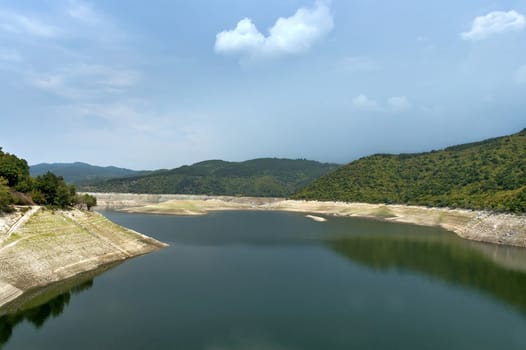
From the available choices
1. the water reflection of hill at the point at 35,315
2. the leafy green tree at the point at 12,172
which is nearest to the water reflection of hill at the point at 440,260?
the water reflection of hill at the point at 35,315

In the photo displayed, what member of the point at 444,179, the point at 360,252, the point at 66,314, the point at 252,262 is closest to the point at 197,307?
the point at 66,314

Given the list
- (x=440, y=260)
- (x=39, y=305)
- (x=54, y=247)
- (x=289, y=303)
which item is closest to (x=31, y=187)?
(x=54, y=247)

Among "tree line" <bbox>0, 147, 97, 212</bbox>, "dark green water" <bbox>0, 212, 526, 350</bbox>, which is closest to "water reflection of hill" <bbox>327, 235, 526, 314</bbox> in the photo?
"dark green water" <bbox>0, 212, 526, 350</bbox>

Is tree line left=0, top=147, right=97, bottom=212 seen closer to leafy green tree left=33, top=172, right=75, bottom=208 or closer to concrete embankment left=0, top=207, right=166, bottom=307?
leafy green tree left=33, top=172, right=75, bottom=208

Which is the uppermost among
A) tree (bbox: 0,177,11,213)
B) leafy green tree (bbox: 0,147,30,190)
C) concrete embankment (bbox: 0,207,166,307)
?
leafy green tree (bbox: 0,147,30,190)

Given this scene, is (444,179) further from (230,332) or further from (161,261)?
(230,332)

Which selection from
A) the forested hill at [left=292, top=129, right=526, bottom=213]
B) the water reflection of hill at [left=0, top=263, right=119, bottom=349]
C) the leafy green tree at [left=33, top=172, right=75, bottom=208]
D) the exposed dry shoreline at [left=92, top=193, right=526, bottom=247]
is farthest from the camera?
the forested hill at [left=292, top=129, right=526, bottom=213]

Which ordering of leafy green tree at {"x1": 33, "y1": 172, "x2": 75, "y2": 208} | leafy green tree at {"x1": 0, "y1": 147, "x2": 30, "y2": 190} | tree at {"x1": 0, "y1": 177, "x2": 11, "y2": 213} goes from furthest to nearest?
leafy green tree at {"x1": 33, "y1": 172, "x2": 75, "y2": 208}
leafy green tree at {"x1": 0, "y1": 147, "x2": 30, "y2": 190}
tree at {"x1": 0, "y1": 177, "x2": 11, "y2": 213}
